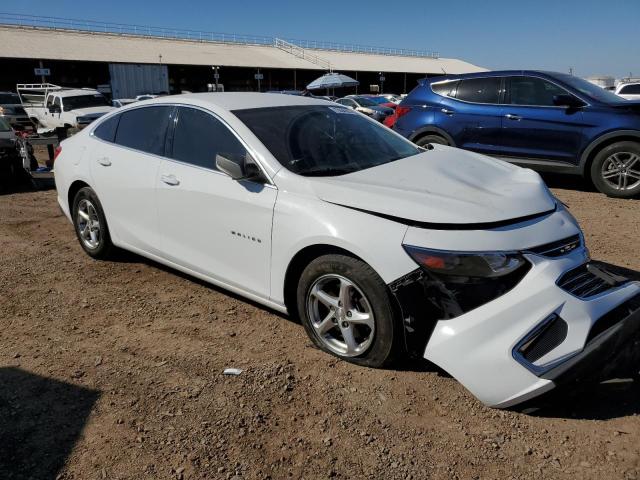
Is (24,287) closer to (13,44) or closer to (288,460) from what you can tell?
(288,460)

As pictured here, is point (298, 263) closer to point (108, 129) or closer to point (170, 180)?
point (170, 180)

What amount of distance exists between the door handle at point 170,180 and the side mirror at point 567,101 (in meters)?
5.56

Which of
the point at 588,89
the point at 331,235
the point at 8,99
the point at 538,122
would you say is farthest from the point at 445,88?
the point at 8,99

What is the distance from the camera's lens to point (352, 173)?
335cm

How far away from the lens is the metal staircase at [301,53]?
61.0 meters

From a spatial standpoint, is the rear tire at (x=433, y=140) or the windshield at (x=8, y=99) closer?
the rear tire at (x=433, y=140)

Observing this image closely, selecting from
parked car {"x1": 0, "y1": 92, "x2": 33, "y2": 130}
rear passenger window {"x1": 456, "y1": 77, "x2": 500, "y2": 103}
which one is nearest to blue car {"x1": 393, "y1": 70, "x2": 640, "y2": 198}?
rear passenger window {"x1": 456, "y1": 77, "x2": 500, "y2": 103}

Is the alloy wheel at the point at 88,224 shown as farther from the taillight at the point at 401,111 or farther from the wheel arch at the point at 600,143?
the wheel arch at the point at 600,143

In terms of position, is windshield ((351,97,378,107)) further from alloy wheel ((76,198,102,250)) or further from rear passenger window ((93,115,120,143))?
alloy wheel ((76,198,102,250))

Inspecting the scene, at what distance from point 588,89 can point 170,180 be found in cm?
637

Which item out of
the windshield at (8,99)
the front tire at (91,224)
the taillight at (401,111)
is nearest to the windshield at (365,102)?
the windshield at (8,99)

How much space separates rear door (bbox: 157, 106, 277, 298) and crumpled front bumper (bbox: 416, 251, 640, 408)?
1.33 m

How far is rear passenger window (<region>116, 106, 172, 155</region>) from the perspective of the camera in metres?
4.11

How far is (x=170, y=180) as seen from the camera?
12.6ft
